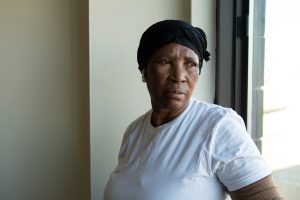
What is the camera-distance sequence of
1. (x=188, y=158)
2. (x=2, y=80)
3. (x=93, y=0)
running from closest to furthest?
(x=188, y=158)
(x=93, y=0)
(x=2, y=80)

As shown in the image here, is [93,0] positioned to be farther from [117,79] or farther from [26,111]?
[26,111]

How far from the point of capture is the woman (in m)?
0.92

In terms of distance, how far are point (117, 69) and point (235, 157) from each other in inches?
29.1

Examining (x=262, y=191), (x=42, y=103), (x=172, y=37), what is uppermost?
(x=172, y=37)

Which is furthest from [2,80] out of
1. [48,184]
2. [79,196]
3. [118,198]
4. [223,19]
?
[223,19]

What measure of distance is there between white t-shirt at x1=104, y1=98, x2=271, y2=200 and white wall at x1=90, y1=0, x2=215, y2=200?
0.43 meters

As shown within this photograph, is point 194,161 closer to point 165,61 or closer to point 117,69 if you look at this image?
point 165,61

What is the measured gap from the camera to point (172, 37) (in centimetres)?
105

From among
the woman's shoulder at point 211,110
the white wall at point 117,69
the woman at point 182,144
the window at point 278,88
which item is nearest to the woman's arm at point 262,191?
the woman at point 182,144

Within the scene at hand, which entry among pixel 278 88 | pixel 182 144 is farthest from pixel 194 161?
pixel 278 88

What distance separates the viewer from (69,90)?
167 centimetres

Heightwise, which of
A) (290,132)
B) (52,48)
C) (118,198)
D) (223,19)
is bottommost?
(118,198)

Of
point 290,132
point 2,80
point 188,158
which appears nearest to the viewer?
point 188,158

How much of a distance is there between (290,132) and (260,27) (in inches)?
16.4
